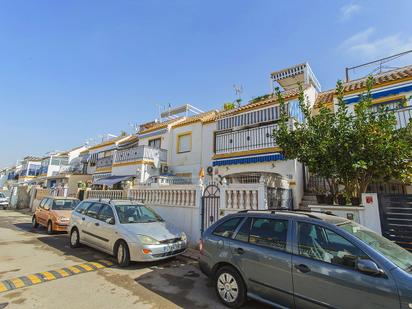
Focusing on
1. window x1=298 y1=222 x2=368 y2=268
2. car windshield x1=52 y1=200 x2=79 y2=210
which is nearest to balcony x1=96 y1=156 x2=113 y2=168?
car windshield x1=52 y1=200 x2=79 y2=210

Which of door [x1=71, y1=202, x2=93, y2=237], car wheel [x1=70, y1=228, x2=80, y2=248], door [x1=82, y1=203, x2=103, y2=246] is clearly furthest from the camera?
car wheel [x1=70, y1=228, x2=80, y2=248]

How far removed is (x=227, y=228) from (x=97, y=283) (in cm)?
321

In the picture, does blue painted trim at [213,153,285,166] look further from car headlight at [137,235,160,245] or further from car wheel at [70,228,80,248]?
car wheel at [70,228,80,248]

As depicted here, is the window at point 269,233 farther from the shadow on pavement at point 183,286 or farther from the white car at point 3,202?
the white car at point 3,202

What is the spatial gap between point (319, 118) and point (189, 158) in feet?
39.2

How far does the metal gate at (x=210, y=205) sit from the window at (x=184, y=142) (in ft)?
31.4

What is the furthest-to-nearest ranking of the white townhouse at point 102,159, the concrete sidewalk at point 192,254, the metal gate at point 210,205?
the white townhouse at point 102,159 → the metal gate at point 210,205 → the concrete sidewalk at point 192,254

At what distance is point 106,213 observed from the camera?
7840mm

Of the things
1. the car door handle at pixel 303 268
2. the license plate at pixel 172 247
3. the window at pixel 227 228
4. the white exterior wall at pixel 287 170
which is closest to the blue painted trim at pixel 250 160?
the white exterior wall at pixel 287 170

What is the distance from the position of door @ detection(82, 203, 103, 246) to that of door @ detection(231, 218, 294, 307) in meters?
5.38

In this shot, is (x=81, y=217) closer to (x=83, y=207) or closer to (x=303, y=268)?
(x=83, y=207)

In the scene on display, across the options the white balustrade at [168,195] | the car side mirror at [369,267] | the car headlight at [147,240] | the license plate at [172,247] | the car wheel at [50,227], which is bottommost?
the car wheel at [50,227]

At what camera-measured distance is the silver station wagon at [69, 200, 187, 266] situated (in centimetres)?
647

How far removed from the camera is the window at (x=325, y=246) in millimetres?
3393
